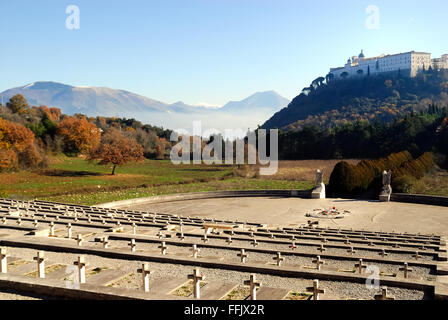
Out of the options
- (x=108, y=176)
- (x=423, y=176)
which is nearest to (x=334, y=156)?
(x=423, y=176)

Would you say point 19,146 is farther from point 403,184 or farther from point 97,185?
point 403,184

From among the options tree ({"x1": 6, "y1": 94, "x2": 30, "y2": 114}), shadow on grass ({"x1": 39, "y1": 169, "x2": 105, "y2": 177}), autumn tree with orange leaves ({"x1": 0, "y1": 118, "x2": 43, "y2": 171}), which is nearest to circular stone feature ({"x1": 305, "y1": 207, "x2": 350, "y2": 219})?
shadow on grass ({"x1": 39, "y1": 169, "x2": 105, "y2": 177})

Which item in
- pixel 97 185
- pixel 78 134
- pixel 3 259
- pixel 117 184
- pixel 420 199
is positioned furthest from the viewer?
pixel 78 134

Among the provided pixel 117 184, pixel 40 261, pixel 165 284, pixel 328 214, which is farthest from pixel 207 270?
pixel 117 184

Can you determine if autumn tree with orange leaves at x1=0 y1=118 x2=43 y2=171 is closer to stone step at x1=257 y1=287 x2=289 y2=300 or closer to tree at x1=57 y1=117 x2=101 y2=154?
tree at x1=57 y1=117 x2=101 y2=154

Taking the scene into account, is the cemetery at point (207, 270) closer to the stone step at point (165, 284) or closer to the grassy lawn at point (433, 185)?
the stone step at point (165, 284)

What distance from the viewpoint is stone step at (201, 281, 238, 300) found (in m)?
8.09

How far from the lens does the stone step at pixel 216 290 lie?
8.09m

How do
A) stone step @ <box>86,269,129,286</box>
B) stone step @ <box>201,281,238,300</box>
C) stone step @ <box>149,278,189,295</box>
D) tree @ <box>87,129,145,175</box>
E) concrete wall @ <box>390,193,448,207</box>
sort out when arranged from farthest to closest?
tree @ <box>87,129,145,175</box> < concrete wall @ <box>390,193,448,207</box> < stone step @ <box>86,269,129,286</box> < stone step @ <box>149,278,189,295</box> < stone step @ <box>201,281,238,300</box>

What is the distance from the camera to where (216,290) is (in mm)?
8430

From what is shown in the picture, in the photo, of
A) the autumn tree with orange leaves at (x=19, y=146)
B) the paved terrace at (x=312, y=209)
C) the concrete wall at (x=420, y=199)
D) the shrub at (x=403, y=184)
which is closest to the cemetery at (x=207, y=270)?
the paved terrace at (x=312, y=209)

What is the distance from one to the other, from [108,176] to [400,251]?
54121 millimetres

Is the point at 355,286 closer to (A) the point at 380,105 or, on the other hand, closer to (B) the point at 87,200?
(B) the point at 87,200

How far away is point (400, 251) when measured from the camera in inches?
547
